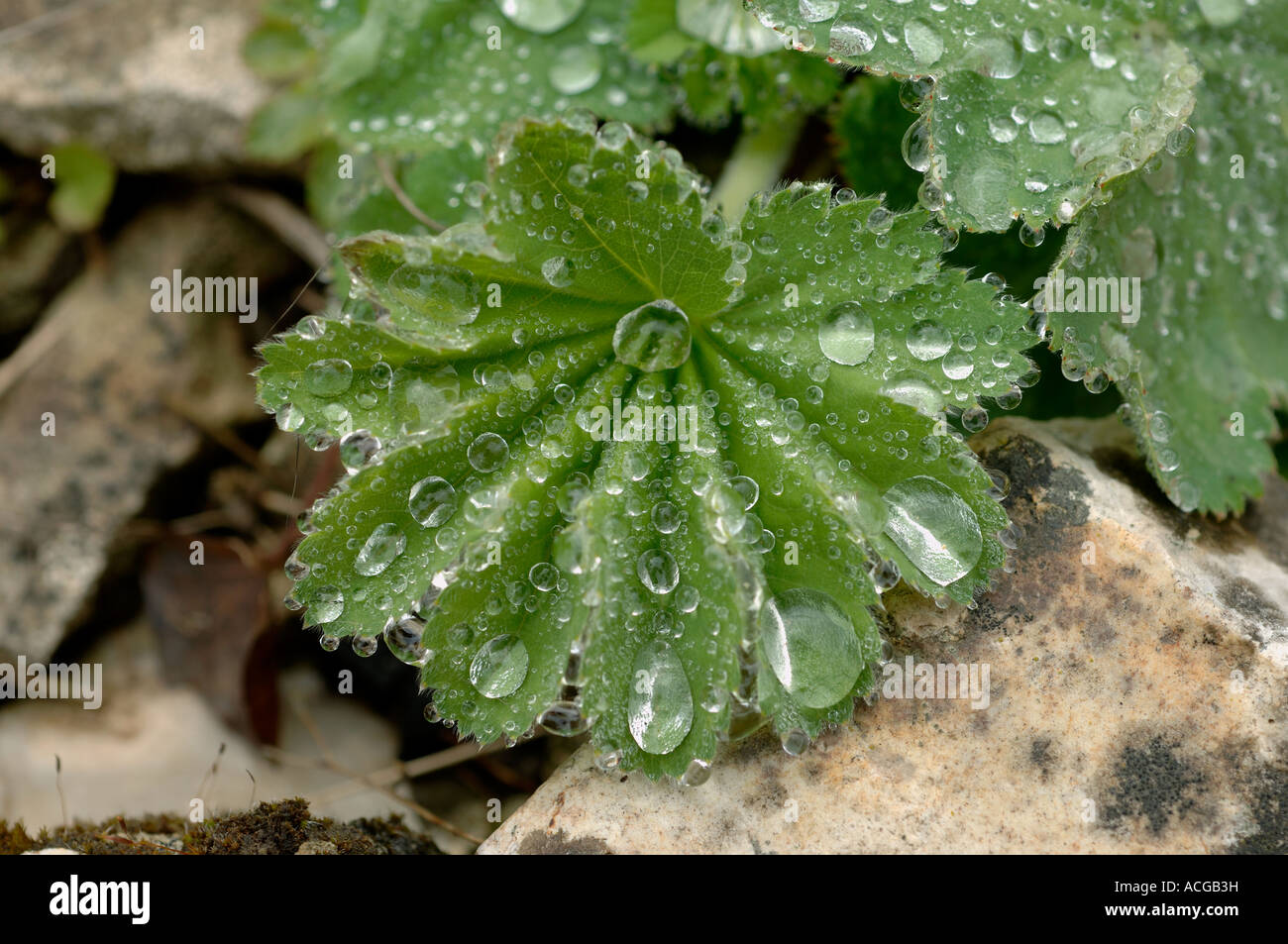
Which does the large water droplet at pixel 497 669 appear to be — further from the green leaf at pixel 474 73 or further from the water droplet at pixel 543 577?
the green leaf at pixel 474 73

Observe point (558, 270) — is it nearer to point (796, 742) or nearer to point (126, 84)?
point (796, 742)

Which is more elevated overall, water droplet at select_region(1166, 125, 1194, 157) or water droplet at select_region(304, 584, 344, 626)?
water droplet at select_region(1166, 125, 1194, 157)

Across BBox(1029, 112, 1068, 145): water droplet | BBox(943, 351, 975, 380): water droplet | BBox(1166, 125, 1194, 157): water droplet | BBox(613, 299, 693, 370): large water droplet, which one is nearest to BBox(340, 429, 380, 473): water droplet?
BBox(613, 299, 693, 370): large water droplet

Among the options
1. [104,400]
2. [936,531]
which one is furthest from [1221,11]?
[104,400]

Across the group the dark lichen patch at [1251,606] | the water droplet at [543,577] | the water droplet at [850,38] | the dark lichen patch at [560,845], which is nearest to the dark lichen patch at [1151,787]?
the dark lichen patch at [1251,606]

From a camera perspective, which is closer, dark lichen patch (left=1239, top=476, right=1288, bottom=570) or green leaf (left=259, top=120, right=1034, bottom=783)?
green leaf (left=259, top=120, right=1034, bottom=783)

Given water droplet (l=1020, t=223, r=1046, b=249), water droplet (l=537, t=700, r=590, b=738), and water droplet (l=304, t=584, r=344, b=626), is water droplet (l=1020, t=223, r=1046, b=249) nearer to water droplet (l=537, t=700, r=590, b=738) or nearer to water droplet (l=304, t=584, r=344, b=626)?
water droplet (l=537, t=700, r=590, b=738)
